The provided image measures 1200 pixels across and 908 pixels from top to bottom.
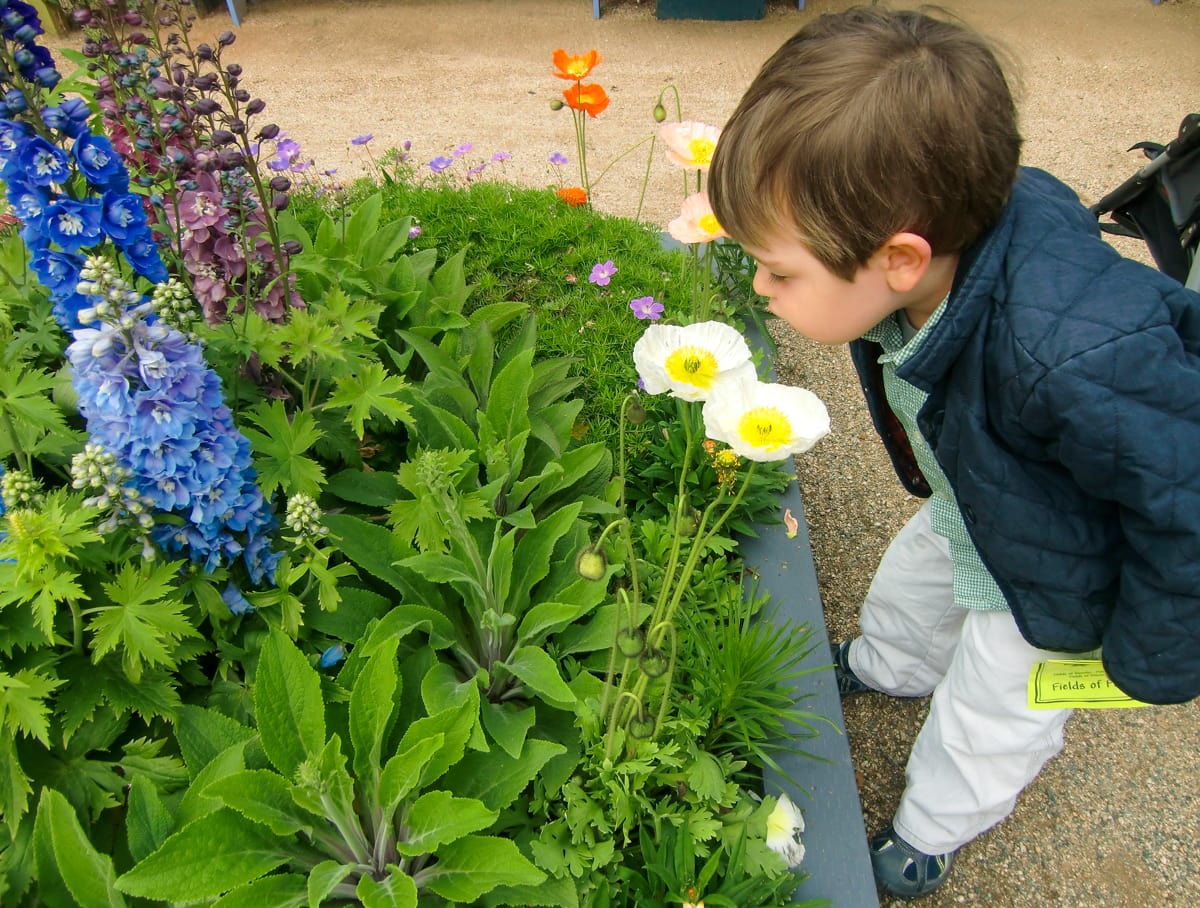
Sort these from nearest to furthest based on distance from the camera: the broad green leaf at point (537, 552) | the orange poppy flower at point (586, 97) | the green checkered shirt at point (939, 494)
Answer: the green checkered shirt at point (939, 494)
the broad green leaf at point (537, 552)
the orange poppy flower at point (586, 97)

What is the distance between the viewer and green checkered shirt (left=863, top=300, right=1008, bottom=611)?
1658 mm

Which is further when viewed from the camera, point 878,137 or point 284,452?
point 284,452

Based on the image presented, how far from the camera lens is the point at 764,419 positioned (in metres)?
1.39

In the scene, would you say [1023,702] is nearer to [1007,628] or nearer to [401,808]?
[1007,628]

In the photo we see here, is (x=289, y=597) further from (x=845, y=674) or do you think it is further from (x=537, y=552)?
(x=845, y=674)

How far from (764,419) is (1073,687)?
2.47 ft

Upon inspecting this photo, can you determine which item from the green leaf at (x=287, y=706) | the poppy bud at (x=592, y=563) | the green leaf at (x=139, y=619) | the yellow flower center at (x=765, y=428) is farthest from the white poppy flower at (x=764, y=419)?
the green leaf at (x=139, y=619)

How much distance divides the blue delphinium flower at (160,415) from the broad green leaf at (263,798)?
0.38 m

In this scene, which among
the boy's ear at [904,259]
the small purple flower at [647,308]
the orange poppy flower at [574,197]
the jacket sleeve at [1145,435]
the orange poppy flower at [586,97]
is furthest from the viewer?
the orange poppy flower at [574,197]

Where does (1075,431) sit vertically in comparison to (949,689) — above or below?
above

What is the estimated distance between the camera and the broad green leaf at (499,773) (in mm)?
1651

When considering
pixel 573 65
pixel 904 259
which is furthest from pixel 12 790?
pixel 573 65

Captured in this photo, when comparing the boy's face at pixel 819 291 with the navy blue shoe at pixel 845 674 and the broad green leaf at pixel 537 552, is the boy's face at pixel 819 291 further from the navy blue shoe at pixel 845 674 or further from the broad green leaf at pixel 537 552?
the navy blue shoe at pixel 845 674

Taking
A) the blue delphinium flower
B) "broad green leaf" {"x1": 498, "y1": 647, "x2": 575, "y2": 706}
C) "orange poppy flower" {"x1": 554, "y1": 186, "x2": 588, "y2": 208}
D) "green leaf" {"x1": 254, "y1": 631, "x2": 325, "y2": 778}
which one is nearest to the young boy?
"broad green leaf" {"x1": 498, "y1": 647, "x2": 575, "y2": 706}
